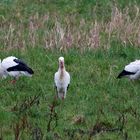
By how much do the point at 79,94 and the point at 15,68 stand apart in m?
1.14

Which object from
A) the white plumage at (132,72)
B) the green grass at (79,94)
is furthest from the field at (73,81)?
the white plumage at (132,72)

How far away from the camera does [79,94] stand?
902 cm

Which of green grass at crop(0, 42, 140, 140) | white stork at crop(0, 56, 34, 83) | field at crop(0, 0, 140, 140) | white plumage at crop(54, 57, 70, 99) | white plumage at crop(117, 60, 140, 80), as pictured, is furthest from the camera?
white plumage at crop(117, 60, 140, 80)

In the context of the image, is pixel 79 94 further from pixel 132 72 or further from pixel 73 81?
pixel 132 72

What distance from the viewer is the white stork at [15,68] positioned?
938 centimetres

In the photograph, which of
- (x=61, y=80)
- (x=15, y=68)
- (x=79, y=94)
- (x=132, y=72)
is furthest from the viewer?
(x=132, y=72)

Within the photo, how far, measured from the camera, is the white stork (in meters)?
9.38

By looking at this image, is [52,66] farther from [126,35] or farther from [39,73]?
[126,35]

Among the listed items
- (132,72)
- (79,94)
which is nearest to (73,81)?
(79,94)

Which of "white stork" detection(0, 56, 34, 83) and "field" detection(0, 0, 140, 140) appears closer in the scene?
"field" detection(0, 0, 140, 140)

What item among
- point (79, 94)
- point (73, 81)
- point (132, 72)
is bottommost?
point (79, 94)

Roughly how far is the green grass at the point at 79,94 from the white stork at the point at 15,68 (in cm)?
15

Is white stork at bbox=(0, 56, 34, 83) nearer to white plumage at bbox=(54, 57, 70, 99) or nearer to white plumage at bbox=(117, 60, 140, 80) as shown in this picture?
white plumage at bbox=(54, 57, 70, 99)

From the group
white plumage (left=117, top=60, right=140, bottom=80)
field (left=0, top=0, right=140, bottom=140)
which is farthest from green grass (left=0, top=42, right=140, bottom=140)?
white plumage (left=117, top=60, right=140, bottom=80)
